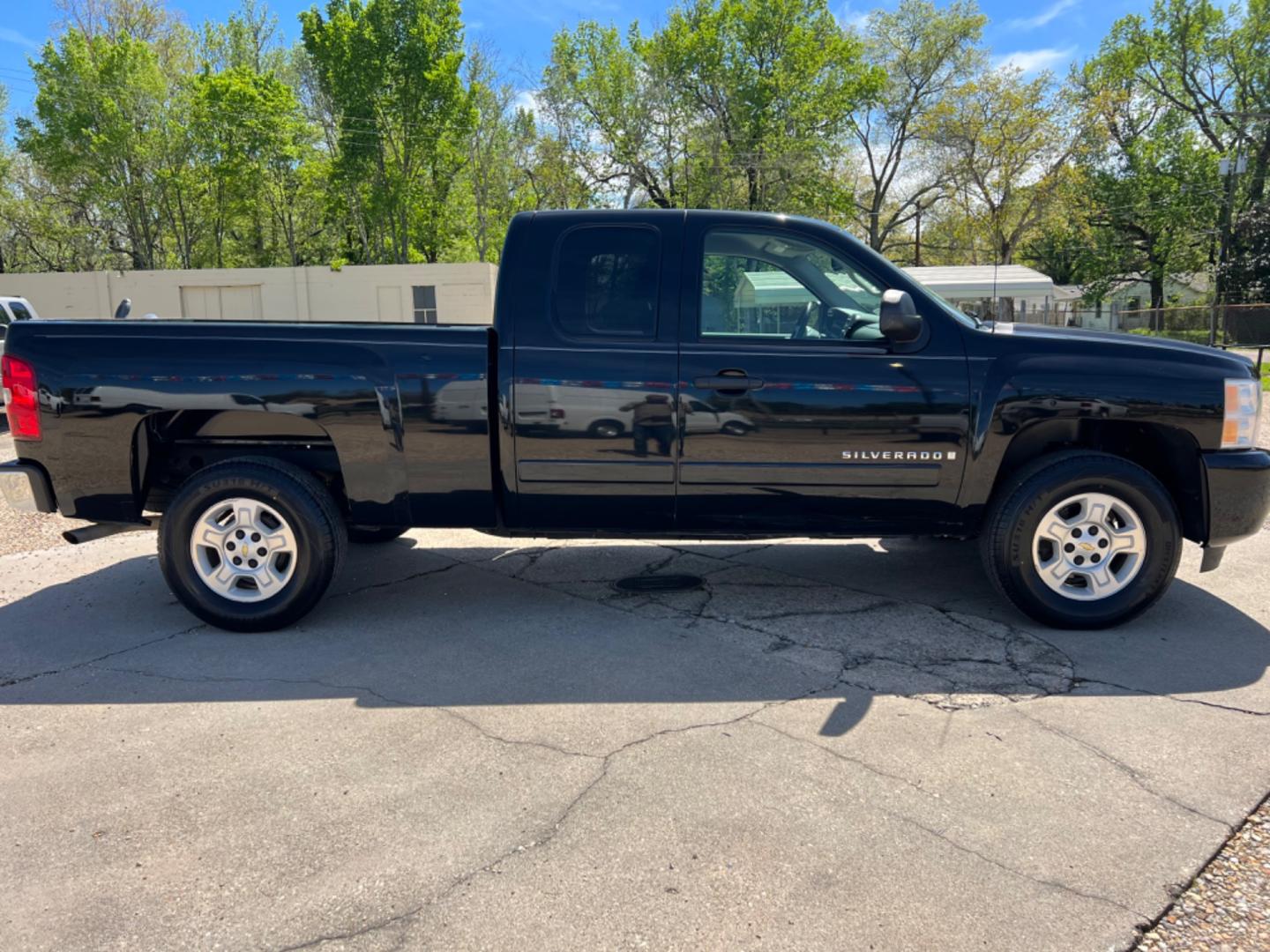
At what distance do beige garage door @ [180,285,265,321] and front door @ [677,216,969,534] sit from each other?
30.1m

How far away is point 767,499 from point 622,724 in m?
1.48

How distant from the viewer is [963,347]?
4277 mm

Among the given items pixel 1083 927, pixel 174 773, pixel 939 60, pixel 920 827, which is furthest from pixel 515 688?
pixel 939 60

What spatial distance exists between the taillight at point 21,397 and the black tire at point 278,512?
76 centimetres

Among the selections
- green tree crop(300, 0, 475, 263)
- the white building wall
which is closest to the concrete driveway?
the white building wall

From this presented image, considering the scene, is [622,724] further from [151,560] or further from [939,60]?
[939,60]

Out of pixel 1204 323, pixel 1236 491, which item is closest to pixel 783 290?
pixel 1236 491

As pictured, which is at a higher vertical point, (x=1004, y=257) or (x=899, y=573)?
(x=1004, y=257)

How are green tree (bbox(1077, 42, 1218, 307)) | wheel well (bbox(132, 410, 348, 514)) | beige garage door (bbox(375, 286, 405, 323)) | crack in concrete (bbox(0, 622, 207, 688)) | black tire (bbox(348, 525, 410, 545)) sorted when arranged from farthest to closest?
green tree (bbox(1077, 42, 1218, 307)) < beige garage door (bbox(375, 286, 405, 323)) < black tire (bbox(348, 525, 410, 545)) < wheel well (bbox(132, 410, 348, 514)) < crack in concrete (bbox(0, 622, 207, 688))

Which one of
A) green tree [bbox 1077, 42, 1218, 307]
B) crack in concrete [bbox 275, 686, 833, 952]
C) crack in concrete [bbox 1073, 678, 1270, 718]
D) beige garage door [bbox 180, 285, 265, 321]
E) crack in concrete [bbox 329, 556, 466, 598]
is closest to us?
crack in concrete [bbox 275, 686, 833, 952]

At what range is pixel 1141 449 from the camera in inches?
184

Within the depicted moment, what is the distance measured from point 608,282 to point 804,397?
3.68 feet

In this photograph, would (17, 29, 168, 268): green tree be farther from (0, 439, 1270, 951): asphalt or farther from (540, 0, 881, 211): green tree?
(0, 439, 1270, 951): asphalt

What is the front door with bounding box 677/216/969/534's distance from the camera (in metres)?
4.26
